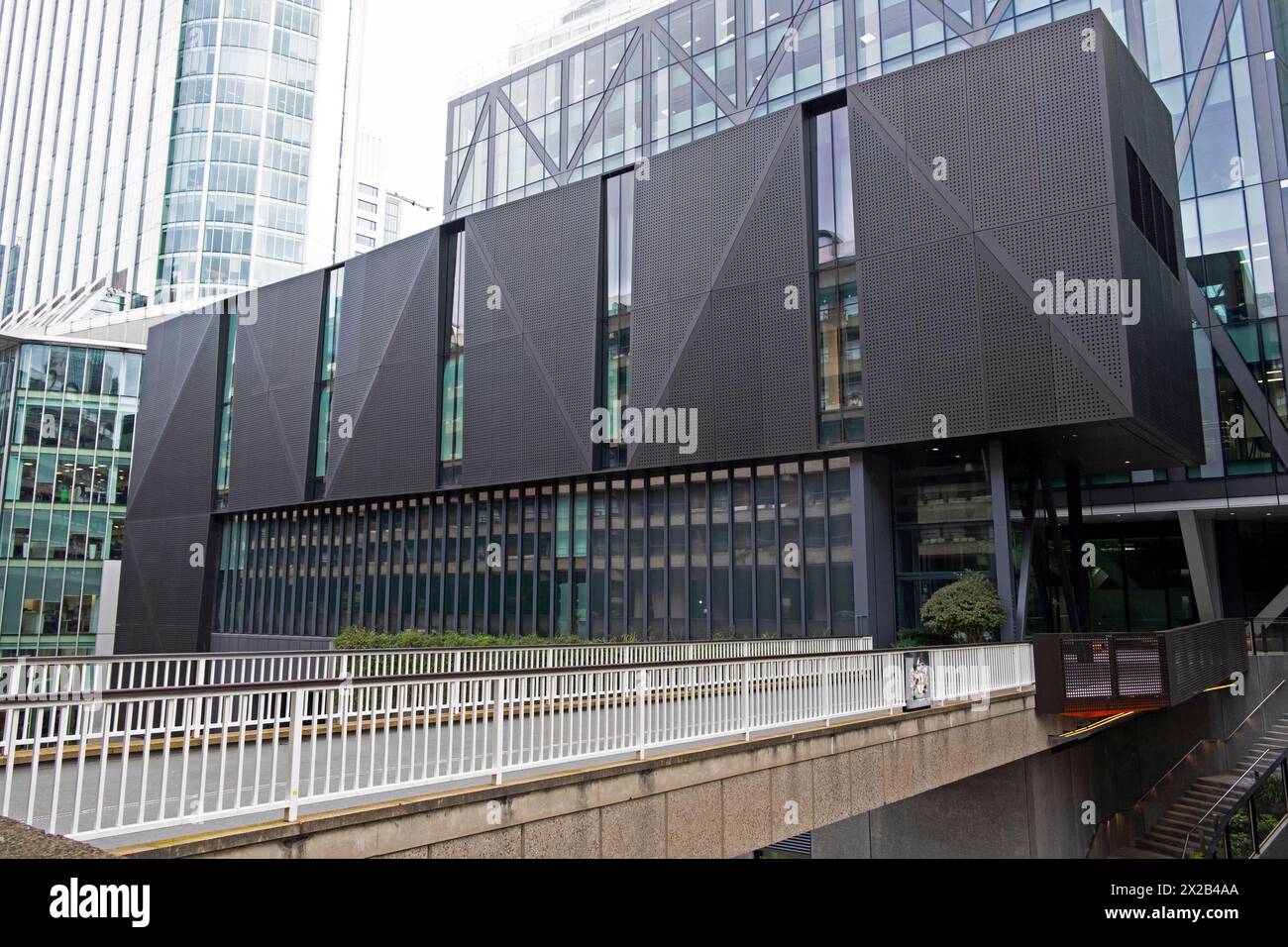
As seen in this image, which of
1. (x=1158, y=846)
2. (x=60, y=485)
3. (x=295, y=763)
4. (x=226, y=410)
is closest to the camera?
(x=295, y=763)

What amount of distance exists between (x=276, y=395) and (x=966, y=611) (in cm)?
3038

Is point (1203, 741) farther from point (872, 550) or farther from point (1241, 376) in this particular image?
point (872, 550)

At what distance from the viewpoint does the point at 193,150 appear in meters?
72.8

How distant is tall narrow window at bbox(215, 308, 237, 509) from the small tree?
106 feet

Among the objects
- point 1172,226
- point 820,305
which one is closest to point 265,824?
point 820,305

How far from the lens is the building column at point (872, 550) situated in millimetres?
23266

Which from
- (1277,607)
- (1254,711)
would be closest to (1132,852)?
(1254,711)

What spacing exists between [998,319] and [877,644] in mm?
8452

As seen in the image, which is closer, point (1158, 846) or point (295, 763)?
point (295, 763)

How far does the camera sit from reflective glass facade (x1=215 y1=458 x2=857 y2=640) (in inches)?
977

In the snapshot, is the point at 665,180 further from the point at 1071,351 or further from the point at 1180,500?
the point at 1180,500

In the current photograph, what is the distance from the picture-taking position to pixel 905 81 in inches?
931

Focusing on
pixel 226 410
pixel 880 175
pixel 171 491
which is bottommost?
pixel 171 491

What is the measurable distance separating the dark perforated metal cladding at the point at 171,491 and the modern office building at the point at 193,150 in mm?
27496
